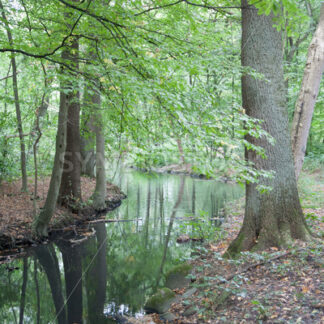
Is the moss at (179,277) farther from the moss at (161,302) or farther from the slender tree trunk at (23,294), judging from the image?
the slender tree trunk at (23,294)

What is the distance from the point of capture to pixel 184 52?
14.9 feet

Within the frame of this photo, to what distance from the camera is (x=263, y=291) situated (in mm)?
4008

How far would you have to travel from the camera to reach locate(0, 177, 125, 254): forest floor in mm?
8081

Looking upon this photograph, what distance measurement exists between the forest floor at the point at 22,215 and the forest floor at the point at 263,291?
5064 millimetres

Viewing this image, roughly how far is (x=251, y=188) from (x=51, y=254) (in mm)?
5805

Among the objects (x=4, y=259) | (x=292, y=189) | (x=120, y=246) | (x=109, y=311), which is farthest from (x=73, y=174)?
(x=292, y=189)

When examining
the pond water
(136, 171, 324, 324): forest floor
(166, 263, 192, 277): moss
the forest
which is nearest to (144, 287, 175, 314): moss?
the forest

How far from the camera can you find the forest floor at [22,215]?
808 cm

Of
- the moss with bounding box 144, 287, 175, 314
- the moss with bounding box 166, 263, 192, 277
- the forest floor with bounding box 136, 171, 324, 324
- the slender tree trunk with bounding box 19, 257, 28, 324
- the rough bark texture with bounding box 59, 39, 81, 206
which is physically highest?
the rough bark texture with bounding box 59, 39, 81, 206

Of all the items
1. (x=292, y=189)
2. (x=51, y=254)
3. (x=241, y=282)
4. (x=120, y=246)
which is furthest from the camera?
(x=120, y=246)

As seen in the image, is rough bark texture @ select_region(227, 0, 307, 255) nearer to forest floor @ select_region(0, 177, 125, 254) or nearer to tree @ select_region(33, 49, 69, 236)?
tree @ select_region(33, 49, 69, 236)

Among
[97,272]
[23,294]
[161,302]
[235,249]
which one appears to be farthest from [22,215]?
[235,249]

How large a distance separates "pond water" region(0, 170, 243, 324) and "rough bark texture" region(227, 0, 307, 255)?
A: 6.36 feet

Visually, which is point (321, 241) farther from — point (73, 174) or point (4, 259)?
point (73, 174)
